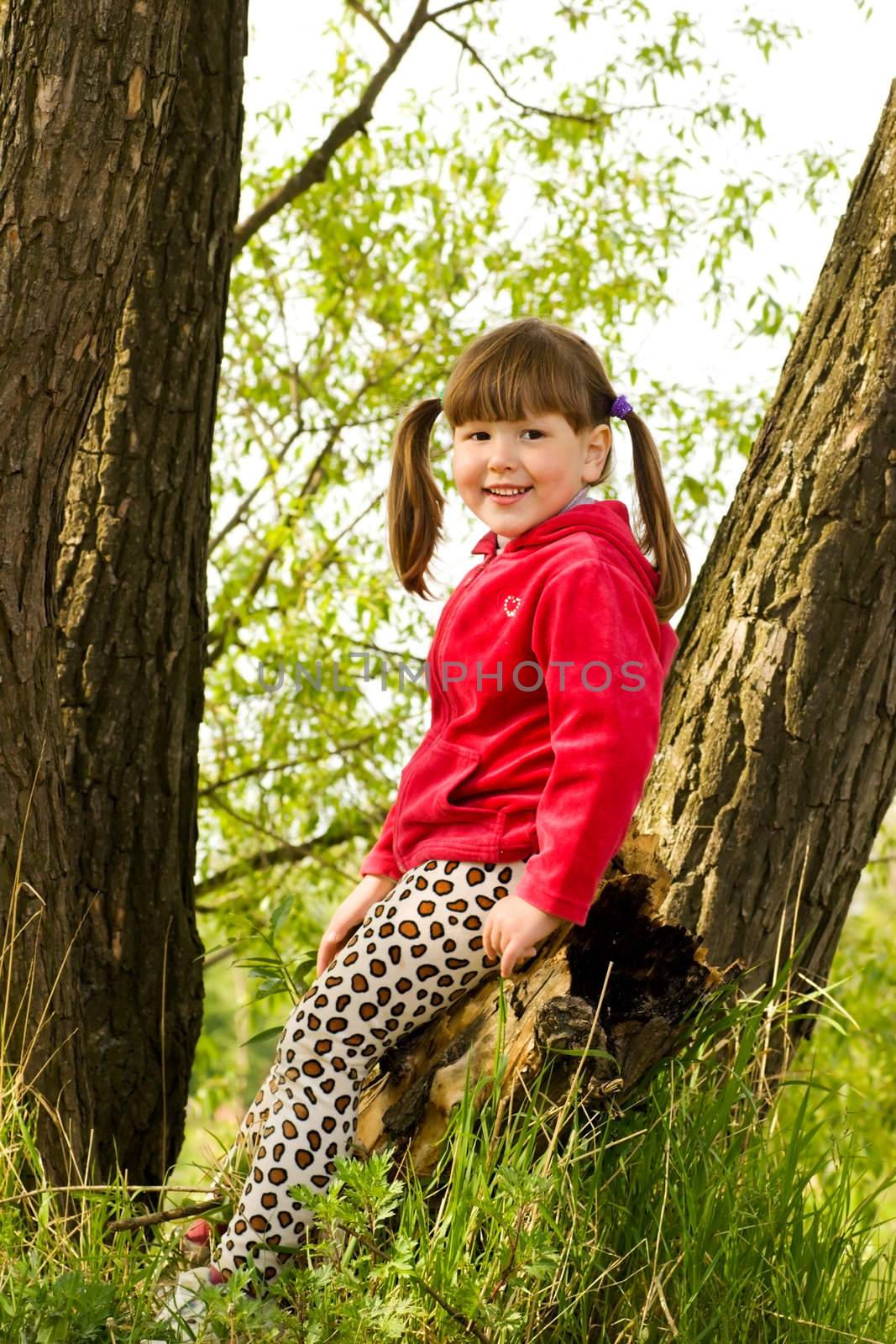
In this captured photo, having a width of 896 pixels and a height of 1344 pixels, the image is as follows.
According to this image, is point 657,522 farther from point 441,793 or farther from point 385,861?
point 385,861

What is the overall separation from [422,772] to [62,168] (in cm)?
127

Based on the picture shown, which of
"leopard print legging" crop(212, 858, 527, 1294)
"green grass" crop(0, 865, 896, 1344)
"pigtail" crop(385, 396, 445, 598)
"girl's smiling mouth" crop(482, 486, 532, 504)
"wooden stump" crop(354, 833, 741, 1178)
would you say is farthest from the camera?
"pigtail" crop(385, 396, 445, 598)

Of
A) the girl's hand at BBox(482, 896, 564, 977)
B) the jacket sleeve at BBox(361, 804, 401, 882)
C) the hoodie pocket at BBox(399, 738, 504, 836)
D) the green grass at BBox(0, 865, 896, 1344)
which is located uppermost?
the hoodie pocket at BBox(399, 738, 504, 836)

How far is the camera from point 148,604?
2996 millimetres

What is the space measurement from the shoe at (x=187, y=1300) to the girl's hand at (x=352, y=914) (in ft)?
1.81

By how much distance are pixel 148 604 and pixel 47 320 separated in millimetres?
765

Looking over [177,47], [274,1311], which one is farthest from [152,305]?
[274,1311]

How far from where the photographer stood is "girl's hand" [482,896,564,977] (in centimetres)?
207

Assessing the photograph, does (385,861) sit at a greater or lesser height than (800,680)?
lesser

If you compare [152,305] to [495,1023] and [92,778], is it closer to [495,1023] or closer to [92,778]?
[92,778]

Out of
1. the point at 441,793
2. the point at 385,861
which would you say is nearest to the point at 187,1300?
the point at 385,861

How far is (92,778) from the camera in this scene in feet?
9.69

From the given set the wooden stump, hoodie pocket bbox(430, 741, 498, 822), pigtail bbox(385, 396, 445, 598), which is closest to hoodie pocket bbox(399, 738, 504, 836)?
hoodie pocket bbox(430, 741, 498, 822)

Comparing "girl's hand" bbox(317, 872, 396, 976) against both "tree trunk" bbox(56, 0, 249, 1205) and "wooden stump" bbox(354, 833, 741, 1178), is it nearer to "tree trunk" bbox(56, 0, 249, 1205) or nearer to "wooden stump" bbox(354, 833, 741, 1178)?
"wooden stump" bbox(354, 833, 741, 1178)
